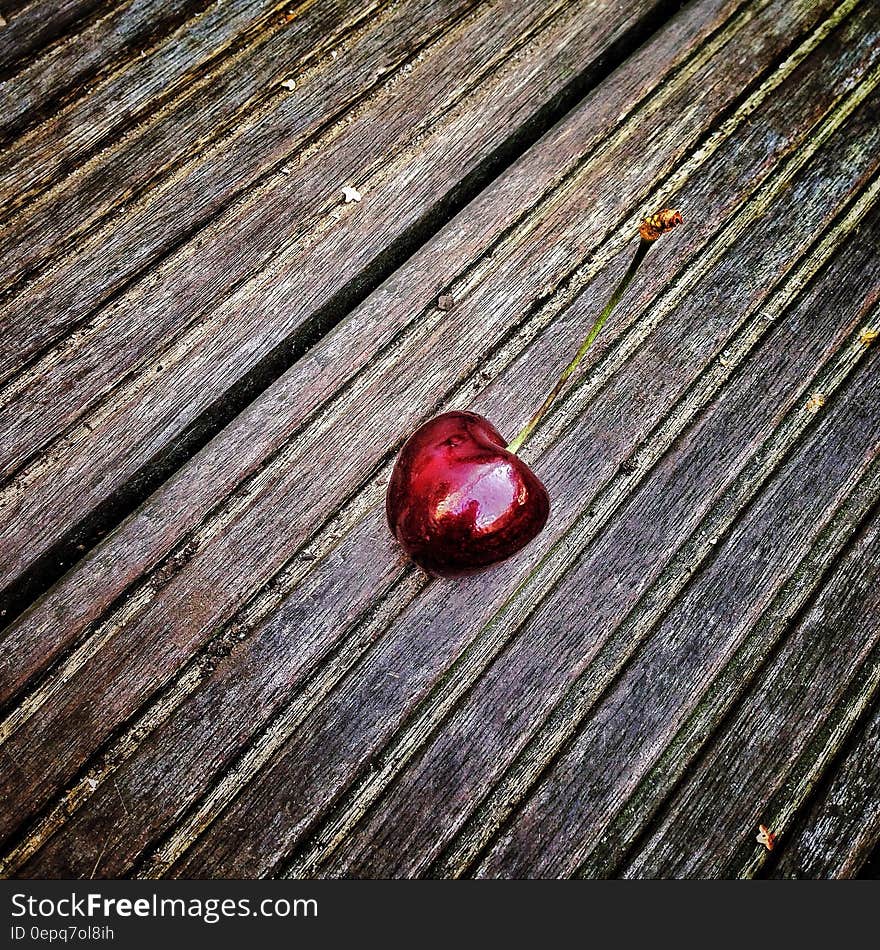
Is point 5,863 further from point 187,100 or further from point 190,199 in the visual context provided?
point 187,100

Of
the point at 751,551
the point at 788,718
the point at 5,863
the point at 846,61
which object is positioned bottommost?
the point at 788,718

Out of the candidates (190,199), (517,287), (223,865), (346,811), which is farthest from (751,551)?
(190,199)

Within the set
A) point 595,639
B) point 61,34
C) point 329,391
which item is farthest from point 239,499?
point 61,34

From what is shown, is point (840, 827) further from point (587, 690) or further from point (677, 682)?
point (587, 690)

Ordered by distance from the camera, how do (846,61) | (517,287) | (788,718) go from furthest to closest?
1. (846,61)
2. (517,287)
3. (788,718)

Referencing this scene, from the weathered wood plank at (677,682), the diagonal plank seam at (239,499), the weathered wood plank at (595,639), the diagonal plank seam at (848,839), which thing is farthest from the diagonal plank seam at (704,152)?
the diagonal plank seam at (848,839)

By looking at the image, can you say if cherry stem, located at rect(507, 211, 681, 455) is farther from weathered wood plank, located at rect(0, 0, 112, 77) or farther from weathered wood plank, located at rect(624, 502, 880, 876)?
weathered wood plank, located at rect(0, 0, 112, 77)

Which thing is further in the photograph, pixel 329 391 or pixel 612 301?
pixel 329 391
